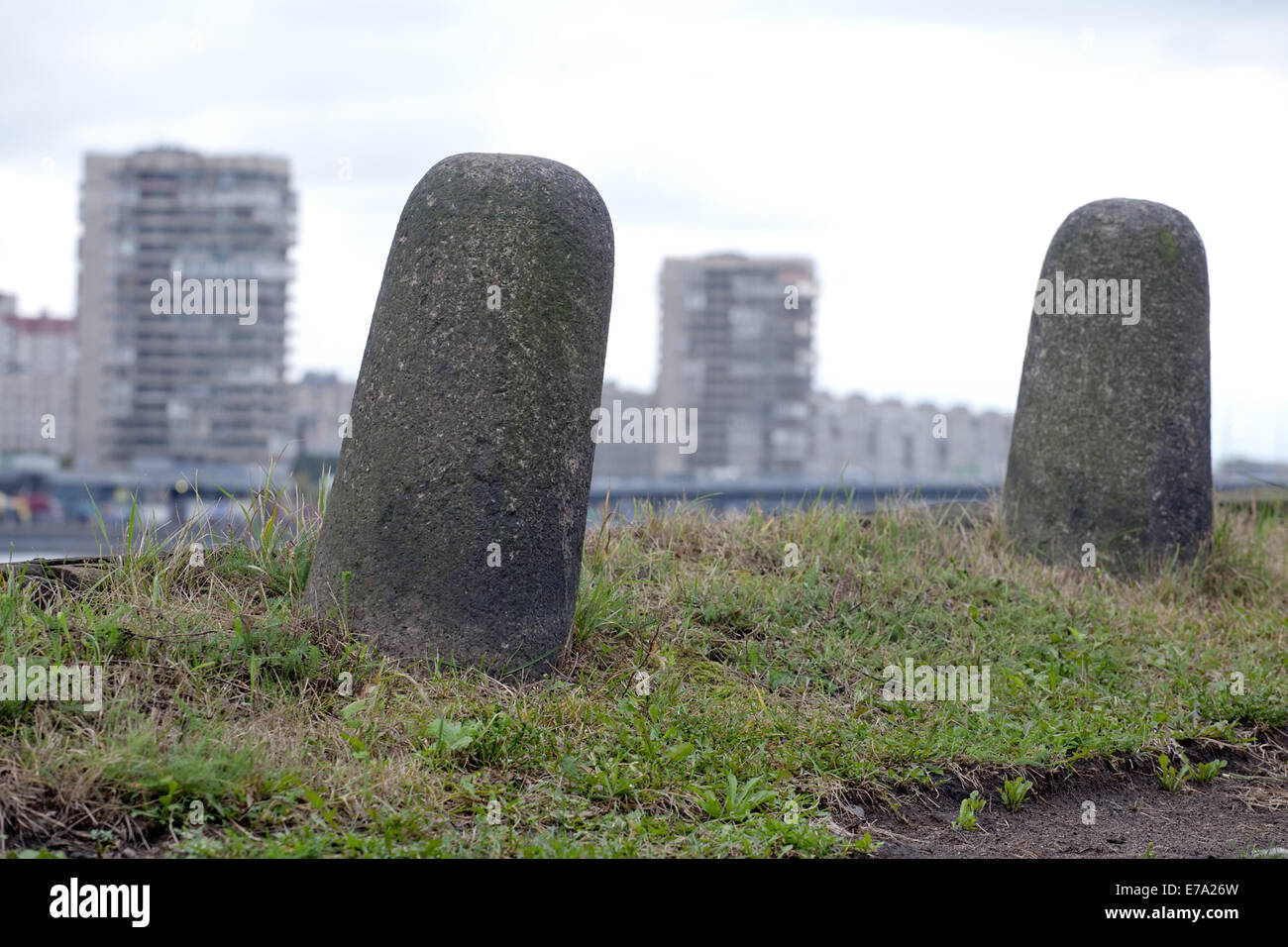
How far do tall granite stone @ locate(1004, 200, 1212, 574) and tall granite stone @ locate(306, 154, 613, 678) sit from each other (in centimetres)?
383

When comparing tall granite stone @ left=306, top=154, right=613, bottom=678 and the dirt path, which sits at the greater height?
tall granite stone @ left=306, top=154, right=613, bottom=678

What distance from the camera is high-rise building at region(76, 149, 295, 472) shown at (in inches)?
3812

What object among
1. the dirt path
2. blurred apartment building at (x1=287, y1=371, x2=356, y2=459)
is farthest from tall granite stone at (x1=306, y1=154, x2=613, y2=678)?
blurred apartment building at (x1=287, y1=371, x2=356, y2=459)

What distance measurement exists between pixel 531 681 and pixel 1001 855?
1800 mm

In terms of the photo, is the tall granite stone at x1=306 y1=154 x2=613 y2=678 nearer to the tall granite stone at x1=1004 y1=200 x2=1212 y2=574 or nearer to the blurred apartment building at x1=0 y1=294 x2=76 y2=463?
the tall granite stone at x1=1004 y1=200 x2=1212 y2=574

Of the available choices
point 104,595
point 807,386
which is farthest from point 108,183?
point 104,595

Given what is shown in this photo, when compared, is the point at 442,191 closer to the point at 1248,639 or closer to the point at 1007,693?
the point at 1007,693

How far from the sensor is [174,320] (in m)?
101

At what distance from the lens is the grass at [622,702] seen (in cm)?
324

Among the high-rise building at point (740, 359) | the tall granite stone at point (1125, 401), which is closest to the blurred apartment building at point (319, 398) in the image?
the high-rise building at point (740, 359)

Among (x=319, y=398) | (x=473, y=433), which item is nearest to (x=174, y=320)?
(x=319, y=398)

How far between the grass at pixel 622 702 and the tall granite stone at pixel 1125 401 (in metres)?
0.45

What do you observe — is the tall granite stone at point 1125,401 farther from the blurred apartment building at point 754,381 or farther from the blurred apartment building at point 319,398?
the blurred apartment building at point 754,381

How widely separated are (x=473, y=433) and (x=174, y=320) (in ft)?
345
